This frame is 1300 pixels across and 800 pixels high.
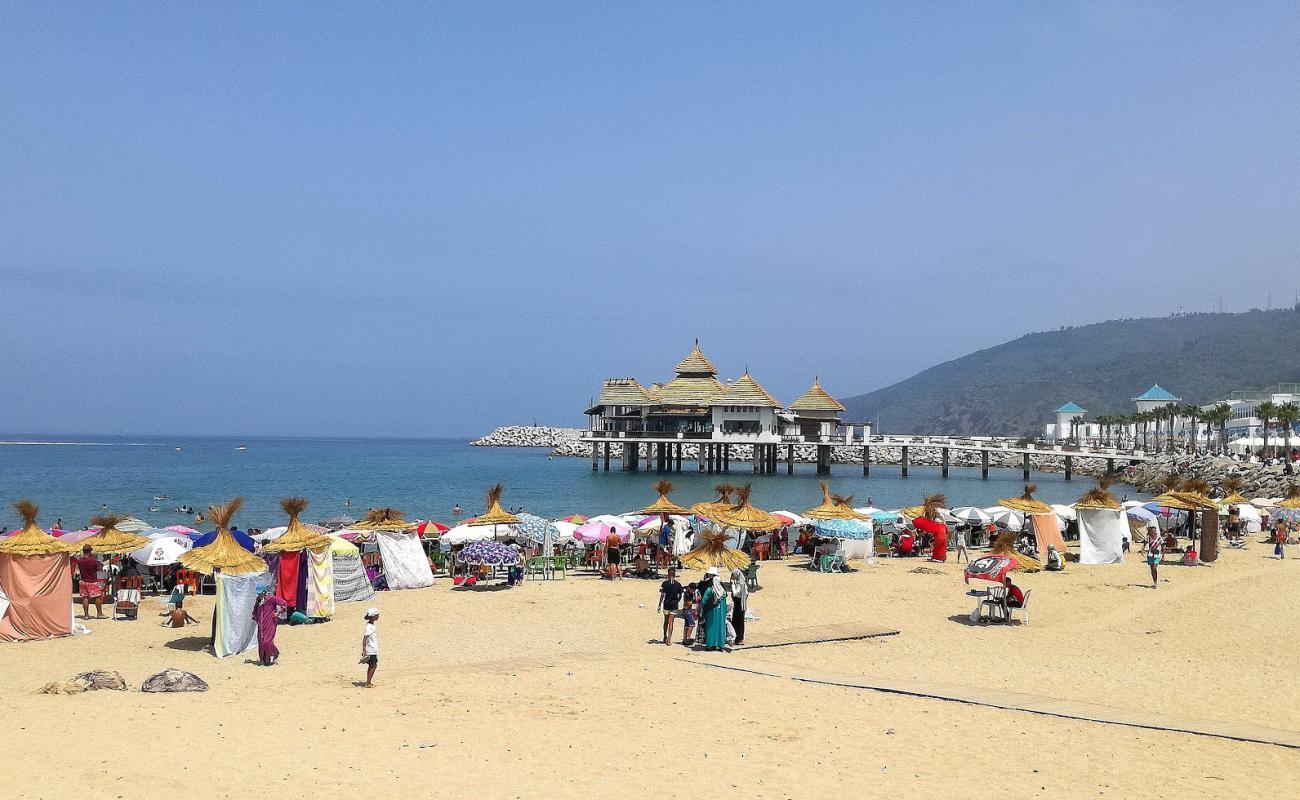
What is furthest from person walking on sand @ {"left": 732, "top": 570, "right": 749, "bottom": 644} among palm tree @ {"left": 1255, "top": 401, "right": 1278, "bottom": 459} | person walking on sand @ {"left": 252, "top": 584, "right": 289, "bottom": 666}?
palm tree @ {"left": 1255, "top": 401, "right": 1278, "bottom": 459}

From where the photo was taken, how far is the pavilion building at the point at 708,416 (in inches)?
2660

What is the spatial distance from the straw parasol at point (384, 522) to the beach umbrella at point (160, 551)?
3.77 metres

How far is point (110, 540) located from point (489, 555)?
23.1 feet

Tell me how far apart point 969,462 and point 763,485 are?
50381 millimetres

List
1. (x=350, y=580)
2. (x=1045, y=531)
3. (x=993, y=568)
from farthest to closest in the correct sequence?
(x=1045, y=531)
(x=350, y=580)
(x=993, y=568)

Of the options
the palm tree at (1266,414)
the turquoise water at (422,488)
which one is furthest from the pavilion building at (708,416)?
the palm tree at (1266,414)

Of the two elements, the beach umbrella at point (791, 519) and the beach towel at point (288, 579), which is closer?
the beach towel at point (288, 579)

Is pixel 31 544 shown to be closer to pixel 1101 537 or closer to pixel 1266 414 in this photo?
pixel 1101 537

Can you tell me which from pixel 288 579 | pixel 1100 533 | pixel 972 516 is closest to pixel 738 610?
pixel 288 579

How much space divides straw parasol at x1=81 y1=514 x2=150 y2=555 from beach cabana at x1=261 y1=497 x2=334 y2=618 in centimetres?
357

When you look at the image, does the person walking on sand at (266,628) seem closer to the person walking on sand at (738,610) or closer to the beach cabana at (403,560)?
the person walking on sand at (738,610)

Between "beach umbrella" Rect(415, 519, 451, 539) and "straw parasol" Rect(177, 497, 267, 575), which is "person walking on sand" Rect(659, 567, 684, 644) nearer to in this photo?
"straw parasol" Rect(177, 497, 267, 575)

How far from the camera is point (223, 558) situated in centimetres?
1443

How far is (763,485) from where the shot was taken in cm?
6069
